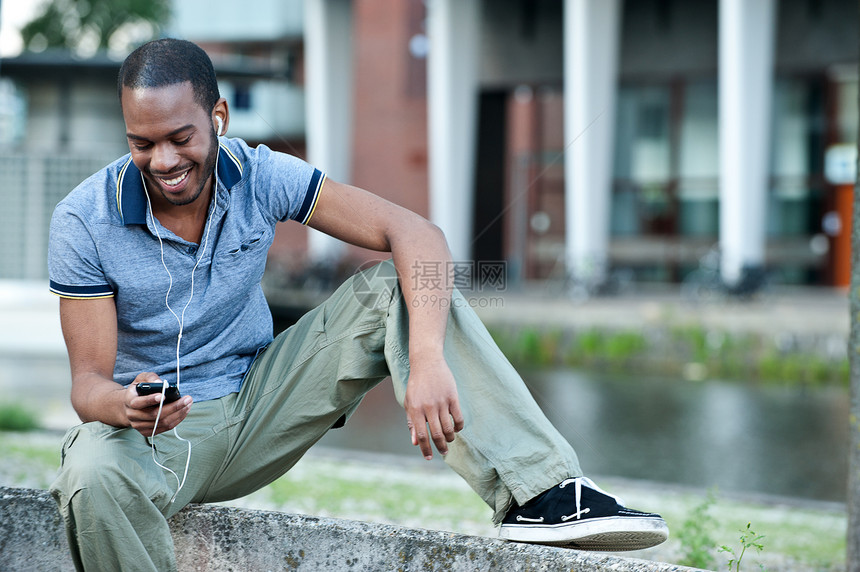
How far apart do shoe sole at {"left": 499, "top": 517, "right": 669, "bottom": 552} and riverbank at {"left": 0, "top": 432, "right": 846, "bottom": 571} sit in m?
0.84

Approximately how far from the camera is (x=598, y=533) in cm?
179

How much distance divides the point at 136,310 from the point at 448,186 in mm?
14717

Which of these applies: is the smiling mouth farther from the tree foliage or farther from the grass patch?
the tree foliage

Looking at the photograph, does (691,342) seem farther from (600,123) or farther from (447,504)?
(447,504)

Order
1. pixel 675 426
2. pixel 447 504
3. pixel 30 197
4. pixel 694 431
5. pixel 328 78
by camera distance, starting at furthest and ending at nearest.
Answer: pixel 328 78 < pixel 30 197 < pixel 675 426 < pixel 694 431 < pixel 447 504

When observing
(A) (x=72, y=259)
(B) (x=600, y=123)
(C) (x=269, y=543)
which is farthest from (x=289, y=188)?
(B) (x=600, y=123)

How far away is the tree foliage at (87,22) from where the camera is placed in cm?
2772

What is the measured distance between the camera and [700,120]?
1873 cm

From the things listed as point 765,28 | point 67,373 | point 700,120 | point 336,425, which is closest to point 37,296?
point 67,373

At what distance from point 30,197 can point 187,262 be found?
380 inches

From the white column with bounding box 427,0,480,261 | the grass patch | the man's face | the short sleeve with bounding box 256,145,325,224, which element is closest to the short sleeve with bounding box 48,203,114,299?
the man's face

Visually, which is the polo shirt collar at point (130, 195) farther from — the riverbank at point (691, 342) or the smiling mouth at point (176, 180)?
the riverbank at point (691, 342)

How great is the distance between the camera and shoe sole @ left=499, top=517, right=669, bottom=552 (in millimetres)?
1781

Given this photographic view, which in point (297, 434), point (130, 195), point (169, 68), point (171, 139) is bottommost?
point (297, 434)
